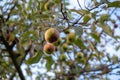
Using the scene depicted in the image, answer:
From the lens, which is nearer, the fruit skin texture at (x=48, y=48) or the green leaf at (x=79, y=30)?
the green leaf at (x=79, y=30)

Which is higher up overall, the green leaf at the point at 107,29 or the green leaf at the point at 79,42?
the green leaf at the point at 107,29

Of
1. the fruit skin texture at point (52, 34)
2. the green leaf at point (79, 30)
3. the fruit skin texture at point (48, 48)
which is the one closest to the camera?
the green leaf at point (79, 30)

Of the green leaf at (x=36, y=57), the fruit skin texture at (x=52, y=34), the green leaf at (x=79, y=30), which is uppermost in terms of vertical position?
the green leaf at (x=79, y=30)

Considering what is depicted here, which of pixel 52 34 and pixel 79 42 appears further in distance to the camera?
pixel 79 42

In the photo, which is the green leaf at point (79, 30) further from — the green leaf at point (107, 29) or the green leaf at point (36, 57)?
the green leaf at point (36, 57)

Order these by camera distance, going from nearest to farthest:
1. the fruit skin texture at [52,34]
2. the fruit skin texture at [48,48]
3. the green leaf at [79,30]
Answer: the green leaf at [79,30]
the fruit skin texture at [52,34]
the fruit skin texture at [48,48]

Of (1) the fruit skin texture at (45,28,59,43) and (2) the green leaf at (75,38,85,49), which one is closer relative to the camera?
(1) the fruit skin texture at (45,28,59,43)

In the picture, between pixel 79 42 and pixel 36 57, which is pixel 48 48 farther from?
pixel 79 42

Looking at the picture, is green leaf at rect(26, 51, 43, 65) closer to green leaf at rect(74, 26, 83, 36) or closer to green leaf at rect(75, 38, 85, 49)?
green leaf at rect(75, 38, 85, 49)

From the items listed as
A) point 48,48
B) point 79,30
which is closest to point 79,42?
point 48,48

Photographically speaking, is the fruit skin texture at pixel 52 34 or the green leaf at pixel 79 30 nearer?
the green leaf at pixel 79 30

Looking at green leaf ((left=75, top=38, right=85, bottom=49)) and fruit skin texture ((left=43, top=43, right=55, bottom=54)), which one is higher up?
fruit skin texture ((left=43, top=43, right=55, bottom=54))

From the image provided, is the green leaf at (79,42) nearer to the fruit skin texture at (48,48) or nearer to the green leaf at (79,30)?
the fruit skin texture at (48,48)

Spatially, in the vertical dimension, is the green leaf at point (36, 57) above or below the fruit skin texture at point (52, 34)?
below
